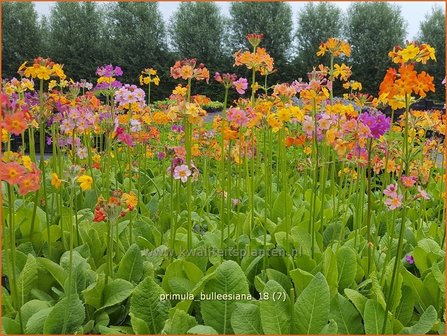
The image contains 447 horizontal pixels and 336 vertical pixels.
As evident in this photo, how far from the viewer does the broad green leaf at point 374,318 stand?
6.00 feet

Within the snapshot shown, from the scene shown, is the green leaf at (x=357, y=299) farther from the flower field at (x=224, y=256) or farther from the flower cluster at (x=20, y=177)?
the flower cluster at (x=20, y=177)

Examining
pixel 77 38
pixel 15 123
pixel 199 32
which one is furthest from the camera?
pixel 77 38

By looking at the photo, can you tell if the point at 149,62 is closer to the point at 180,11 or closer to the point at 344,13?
the point at 180,11

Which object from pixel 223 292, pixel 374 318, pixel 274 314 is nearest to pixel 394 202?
pixel 374 318

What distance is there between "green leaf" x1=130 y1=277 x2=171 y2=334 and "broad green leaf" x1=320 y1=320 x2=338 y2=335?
1.67ft

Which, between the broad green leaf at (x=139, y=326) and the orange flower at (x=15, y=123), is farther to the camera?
the broad green leaf at (x=139, y=326)

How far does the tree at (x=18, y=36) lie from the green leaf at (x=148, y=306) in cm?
2109

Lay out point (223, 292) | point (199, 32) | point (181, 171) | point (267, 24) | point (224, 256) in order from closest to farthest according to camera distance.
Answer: point (223, 292) < point (181, 171) < point (224, 256) < point (199, 32) < point (267, 24)

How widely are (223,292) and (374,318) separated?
1.59 feet

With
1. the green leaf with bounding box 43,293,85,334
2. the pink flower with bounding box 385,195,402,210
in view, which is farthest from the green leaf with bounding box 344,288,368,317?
the green leaf with bounding box 43,293,85,334

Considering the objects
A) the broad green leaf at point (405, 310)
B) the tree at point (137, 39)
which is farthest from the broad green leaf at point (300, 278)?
the tree at point (137, 39)

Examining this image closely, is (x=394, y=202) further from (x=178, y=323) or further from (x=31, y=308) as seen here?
(x=31, y=308)

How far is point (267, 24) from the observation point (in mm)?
21438

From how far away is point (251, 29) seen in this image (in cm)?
2173
